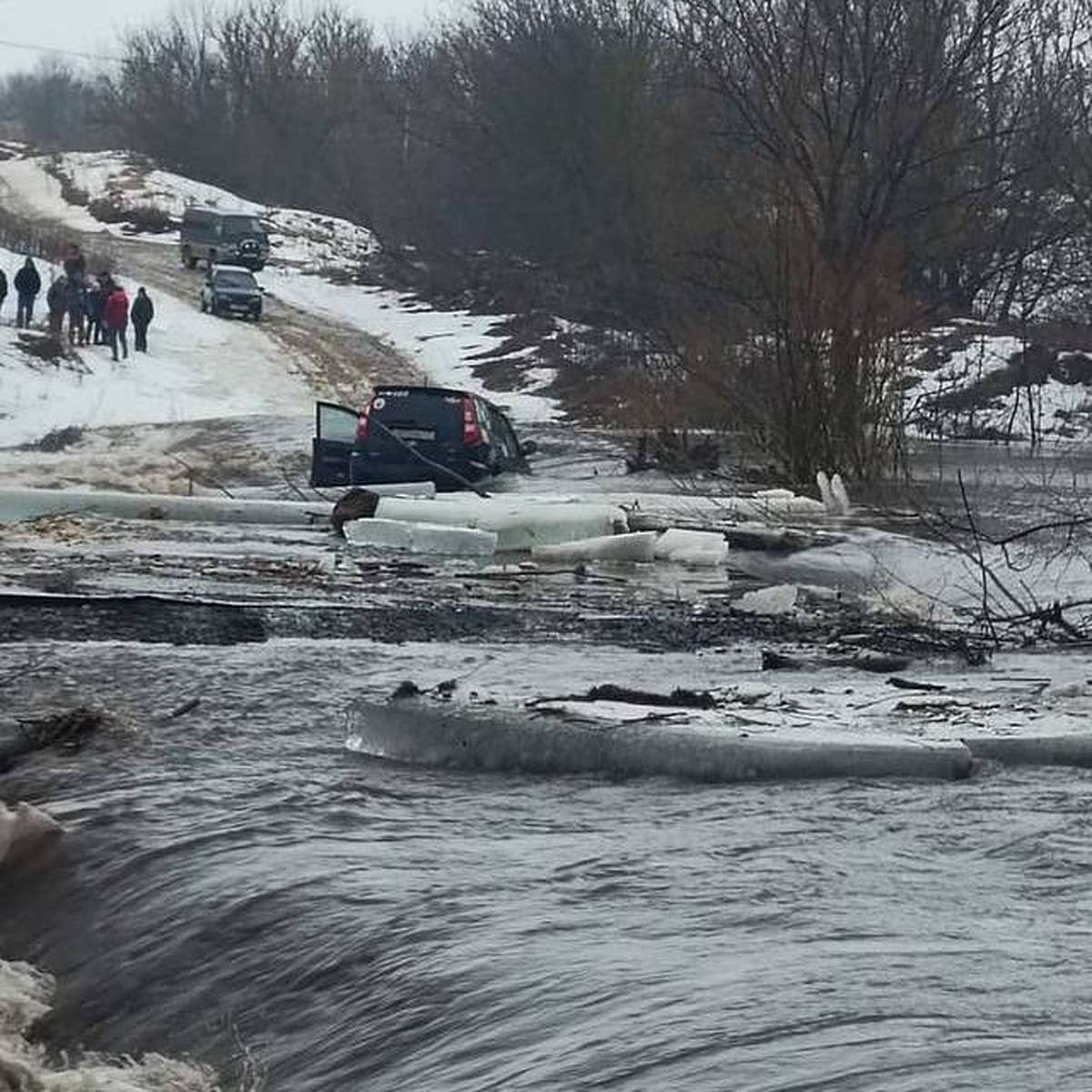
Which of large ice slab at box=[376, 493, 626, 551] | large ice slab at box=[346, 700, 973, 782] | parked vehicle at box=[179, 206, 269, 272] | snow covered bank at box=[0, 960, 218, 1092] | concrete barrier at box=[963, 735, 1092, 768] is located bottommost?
snow covered bank at box=[0, 960, 218, 1092]

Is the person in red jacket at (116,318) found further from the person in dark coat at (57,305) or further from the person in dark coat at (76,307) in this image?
the person in dark coat at (57,305)

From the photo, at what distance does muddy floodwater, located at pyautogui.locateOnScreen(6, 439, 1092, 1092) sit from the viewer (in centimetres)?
527

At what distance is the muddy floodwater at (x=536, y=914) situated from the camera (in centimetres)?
527

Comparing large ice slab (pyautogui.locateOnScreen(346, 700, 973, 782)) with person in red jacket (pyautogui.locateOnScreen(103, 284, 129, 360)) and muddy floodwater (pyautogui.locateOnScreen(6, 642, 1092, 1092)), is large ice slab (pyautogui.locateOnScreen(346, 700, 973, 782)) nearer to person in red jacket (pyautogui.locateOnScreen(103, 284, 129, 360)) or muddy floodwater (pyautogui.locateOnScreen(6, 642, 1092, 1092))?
muddy floodwater (pyautogui.locateOnScreen(6, 642, 1092, 1092))

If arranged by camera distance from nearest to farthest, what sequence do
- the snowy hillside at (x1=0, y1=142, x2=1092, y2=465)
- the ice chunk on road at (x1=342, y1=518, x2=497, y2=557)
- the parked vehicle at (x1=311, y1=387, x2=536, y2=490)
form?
the ice chunk on road at (x1=342, y1=518, x2=497, y2=557) < the parked vehicle at (x1=311, y1=387, x2=536, y2=490) < the snowy hillside at (x1=0, y1=142, x2=1092, y2=465)

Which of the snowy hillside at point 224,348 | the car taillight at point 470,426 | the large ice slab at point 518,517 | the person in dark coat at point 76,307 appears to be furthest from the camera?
the person in dark coat at point 76,307

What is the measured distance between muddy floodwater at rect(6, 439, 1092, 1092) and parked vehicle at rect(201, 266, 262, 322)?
40245mm

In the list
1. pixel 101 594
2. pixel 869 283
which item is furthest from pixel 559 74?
pixel 101 594

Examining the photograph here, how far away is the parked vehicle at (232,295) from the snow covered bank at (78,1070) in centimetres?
4467

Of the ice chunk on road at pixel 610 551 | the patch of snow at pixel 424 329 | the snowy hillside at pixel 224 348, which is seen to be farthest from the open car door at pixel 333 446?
the patch of snow at pixel 424 329

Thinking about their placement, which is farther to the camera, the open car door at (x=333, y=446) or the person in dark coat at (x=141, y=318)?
the person in dark coat at (x=141, y=318)

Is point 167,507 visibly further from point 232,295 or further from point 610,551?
point 232,295

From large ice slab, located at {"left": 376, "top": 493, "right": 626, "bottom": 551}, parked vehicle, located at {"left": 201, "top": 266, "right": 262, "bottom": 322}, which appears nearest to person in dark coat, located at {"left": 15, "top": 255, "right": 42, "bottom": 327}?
parked vehicle, located at {"left": 201, "top": 266, "right": 262, "bottom": 322}

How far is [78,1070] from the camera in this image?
5.87 metres
